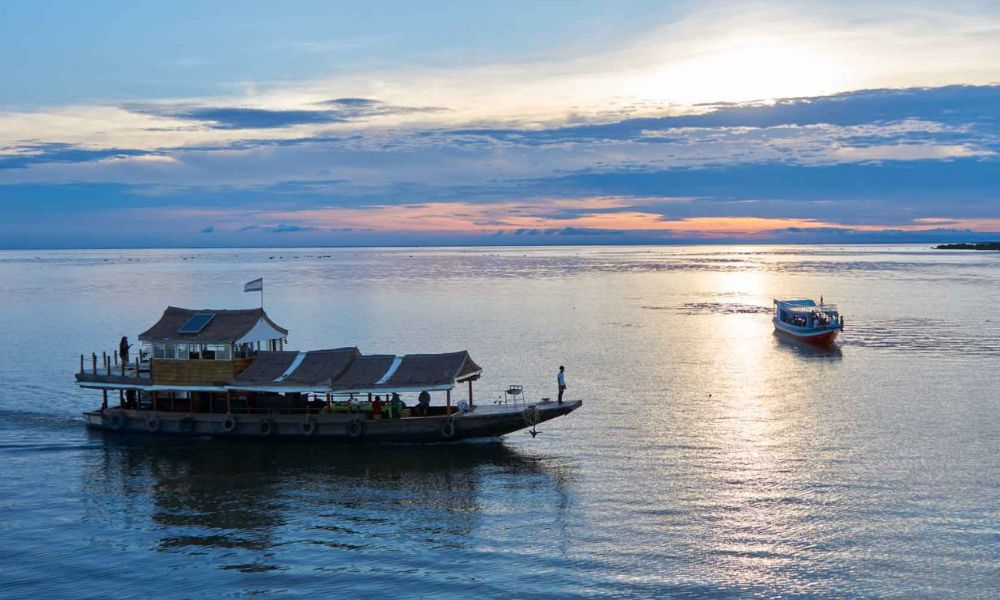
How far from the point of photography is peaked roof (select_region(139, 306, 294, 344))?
47.6m

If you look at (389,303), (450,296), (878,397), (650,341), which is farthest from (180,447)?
(450,296)

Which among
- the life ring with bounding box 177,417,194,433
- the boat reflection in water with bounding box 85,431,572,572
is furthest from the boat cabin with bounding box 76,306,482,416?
the boat reflection in water with bounding box 85,431,572,572

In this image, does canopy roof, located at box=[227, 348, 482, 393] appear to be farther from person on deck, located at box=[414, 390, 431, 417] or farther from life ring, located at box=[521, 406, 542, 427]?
life ring, located at box=[521, 406, 542, 427]

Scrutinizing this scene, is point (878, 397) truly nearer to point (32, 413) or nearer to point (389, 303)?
point (32, 413)

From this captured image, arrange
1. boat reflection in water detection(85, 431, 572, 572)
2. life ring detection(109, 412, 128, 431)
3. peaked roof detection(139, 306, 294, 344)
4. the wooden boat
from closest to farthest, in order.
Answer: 1. boat reflection in water detection(85, 431, 572, 572)
2. the wooden boat
3. peaked roof detection(139, 306, 294, 344)
4. life ring detection(109, 412, 128, 431)

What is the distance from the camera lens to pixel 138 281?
19188 centimetres

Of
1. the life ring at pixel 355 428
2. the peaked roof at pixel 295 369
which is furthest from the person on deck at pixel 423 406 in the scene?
the peaked roof at pixel 295 369

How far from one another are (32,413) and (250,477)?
2025 centimetres

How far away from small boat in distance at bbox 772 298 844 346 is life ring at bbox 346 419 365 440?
49704 millimetres

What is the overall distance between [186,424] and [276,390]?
596 cm

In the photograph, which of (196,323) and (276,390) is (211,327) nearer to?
(196,323)

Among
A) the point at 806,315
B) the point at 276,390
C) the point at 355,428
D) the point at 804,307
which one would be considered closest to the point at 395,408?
the point at 355,428

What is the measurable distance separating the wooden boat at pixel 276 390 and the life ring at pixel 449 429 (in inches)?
2.0

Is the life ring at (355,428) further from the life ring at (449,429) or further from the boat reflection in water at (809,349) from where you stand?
the boat reflection in water at (809,349)
